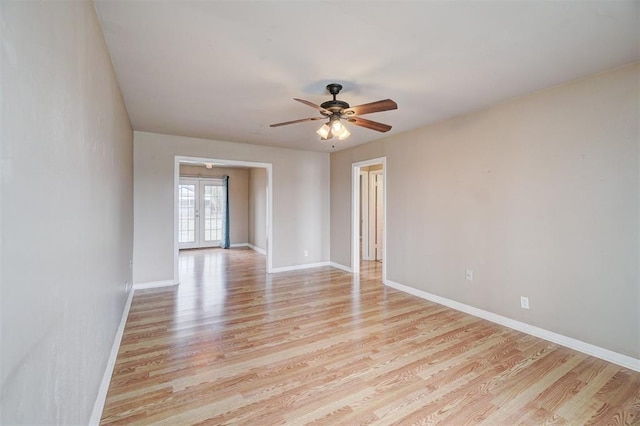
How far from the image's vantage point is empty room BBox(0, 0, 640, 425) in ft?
3.52

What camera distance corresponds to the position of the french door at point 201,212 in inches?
336

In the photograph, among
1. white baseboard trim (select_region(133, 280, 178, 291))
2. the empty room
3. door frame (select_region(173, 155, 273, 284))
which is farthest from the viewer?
door frame (select_region(173, 155, 273, 284))

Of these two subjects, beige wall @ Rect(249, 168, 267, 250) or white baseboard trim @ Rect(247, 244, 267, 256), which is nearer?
white baseboard trim @ Rect(247, 244, 267, 256)

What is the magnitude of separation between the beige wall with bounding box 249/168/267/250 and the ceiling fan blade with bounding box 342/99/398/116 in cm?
553

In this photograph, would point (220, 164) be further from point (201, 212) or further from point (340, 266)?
point (201, 212)

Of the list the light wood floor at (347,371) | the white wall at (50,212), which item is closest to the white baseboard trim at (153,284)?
the light wood floor at (347,371)

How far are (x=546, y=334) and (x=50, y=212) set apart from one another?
12.8 feet

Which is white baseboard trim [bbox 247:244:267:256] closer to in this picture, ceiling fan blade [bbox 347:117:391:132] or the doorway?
the doorway

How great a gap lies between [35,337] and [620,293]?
3.76 metres

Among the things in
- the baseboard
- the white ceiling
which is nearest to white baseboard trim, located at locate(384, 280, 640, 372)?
the white ceiling

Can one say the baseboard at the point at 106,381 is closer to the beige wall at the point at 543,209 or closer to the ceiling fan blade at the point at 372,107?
the ceiling fan blade at the point at 372,107

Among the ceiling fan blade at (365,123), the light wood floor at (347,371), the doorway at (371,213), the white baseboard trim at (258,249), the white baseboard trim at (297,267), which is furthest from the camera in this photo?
the white baseboard trim at (258,249)

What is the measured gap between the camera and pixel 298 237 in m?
6.01

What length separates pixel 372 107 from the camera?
2535 millimetres
